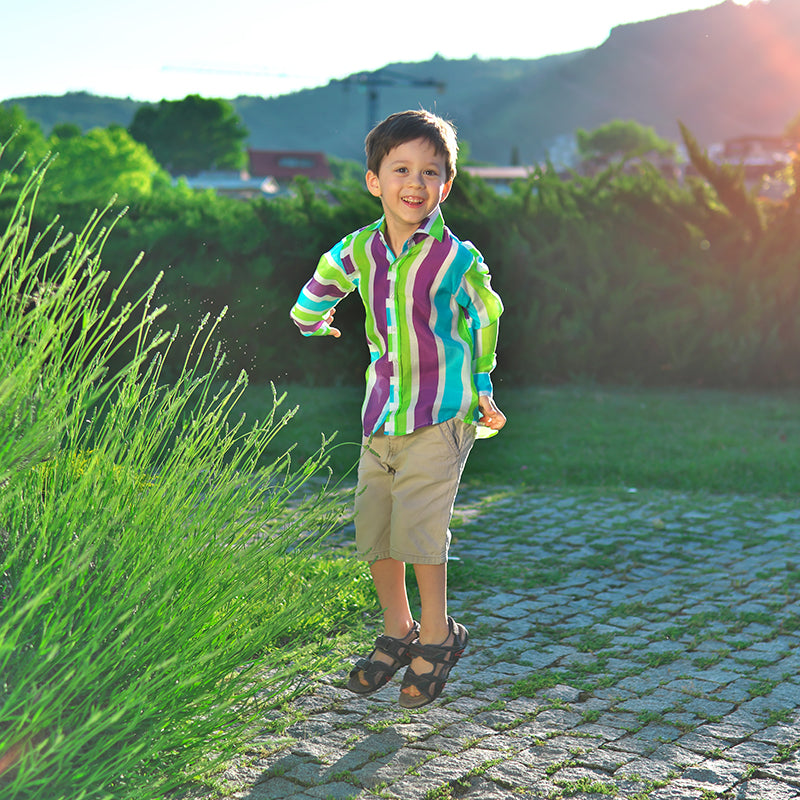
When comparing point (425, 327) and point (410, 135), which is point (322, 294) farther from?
point (410, 135)

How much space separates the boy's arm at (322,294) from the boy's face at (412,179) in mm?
309

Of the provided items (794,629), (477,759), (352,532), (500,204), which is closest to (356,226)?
(500,204)

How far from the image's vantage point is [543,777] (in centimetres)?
290

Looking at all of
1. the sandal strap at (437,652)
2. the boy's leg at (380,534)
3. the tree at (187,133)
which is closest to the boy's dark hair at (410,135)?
the boy's leg at (380,534)

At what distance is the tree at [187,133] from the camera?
13988 cm

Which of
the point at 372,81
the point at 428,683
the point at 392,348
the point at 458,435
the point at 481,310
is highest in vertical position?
the point at 372,81

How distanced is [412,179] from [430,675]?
1.58 metres

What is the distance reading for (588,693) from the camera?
354 cm

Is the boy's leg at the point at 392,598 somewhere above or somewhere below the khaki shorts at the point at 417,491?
below

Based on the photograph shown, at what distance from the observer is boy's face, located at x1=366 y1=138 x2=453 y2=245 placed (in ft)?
10.5

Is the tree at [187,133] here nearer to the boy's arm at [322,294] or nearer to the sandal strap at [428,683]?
the boy's arm at [322,294]

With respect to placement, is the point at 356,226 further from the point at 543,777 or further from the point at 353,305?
the point at 543,777

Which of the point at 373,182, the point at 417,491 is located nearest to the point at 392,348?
the point at 417,491

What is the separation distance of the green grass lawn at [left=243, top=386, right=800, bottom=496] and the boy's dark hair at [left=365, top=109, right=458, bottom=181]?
4252 mm
